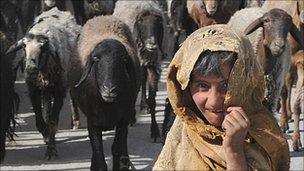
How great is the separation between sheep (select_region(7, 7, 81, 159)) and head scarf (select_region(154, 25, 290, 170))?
608 cm

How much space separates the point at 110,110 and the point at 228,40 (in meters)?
5.16

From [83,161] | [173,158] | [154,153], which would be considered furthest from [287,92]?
[173,158]

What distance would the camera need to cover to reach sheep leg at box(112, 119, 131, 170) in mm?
8016

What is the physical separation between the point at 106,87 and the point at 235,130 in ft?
16.0

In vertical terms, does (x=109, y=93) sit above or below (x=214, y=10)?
below

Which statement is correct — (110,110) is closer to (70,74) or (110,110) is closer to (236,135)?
(70,74)

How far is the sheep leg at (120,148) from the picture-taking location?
8.02m

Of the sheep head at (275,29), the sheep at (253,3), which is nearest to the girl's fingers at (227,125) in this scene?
the sheep head at (275,29)

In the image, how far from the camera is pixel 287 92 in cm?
966

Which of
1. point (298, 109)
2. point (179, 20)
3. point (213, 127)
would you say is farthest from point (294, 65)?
point (213, 127)

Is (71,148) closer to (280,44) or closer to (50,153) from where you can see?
(50,153)

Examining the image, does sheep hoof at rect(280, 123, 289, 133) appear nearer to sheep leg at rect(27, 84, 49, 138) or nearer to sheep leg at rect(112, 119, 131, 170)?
sheep leg at rect(112, 119, 131, 170)

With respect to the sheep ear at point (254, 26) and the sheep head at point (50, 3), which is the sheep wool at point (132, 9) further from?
the sheep head at point (50, 3)

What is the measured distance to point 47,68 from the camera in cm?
900
